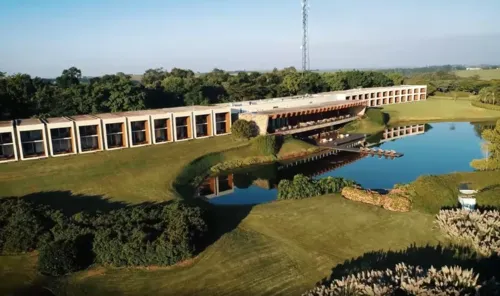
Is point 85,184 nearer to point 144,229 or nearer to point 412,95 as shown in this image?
point 144,229

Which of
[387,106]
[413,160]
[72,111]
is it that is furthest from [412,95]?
[72,111]

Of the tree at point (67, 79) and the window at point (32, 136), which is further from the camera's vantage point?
the tree at point (67, 79)

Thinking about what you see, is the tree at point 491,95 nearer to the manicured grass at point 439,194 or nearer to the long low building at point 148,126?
the long low building at point 148,126

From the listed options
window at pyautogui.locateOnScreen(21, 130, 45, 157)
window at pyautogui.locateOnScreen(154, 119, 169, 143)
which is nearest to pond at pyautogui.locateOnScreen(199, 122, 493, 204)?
window at pyautogui.locateOnScreen(154, 119, 169, 143)

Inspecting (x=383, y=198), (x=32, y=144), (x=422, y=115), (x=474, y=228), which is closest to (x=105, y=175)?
(x=32, y=144)

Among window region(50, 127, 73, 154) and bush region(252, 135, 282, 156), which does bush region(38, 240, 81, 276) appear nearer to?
window region(50, 127, 73, 154)

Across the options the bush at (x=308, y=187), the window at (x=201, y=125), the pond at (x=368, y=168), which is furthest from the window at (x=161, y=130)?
the bush at (x=308, y=187)
